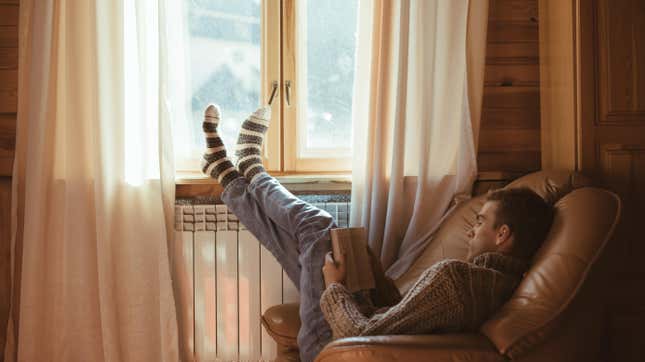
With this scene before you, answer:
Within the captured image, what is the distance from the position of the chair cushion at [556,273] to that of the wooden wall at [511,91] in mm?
810

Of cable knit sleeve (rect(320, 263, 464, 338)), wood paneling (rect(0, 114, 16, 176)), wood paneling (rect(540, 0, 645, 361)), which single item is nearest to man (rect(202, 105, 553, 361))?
cable knit sleeve (rect(320, 263, 464, 338))

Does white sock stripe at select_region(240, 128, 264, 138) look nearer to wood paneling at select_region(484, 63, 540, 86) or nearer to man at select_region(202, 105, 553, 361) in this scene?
man at select_region(202, 105, 553, 361)

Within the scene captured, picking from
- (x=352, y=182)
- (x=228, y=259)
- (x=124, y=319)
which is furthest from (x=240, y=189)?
(x=124, y=319)

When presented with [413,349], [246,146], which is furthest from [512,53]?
[413,349]

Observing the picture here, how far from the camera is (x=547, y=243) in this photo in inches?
65.5

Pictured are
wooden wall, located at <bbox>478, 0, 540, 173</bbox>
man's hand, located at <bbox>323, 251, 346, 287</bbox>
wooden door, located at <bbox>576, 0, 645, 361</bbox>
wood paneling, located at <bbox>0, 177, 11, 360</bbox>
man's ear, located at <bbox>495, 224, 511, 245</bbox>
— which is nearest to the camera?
man's ear, located at <bbox>495, 224, 511, 245</bbox>

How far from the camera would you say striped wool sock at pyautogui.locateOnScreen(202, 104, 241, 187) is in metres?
2.33

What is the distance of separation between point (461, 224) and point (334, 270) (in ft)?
2.03

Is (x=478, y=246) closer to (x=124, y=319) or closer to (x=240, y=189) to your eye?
(x=240, y=189)

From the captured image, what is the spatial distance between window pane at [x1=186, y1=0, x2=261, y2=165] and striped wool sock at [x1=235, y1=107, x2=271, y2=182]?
0.69 ft

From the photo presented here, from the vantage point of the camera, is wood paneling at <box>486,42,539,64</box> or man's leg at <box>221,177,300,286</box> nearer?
man's leg at <box>221,177,300,286</box>

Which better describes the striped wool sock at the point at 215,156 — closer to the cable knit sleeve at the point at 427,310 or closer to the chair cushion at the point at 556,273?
the cable knit sleeve at the point at 427,310

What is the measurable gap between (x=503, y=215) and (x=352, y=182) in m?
0.87

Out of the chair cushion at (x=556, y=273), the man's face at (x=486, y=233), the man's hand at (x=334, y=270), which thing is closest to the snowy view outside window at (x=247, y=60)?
the man's hand at (x=334, y=270)
